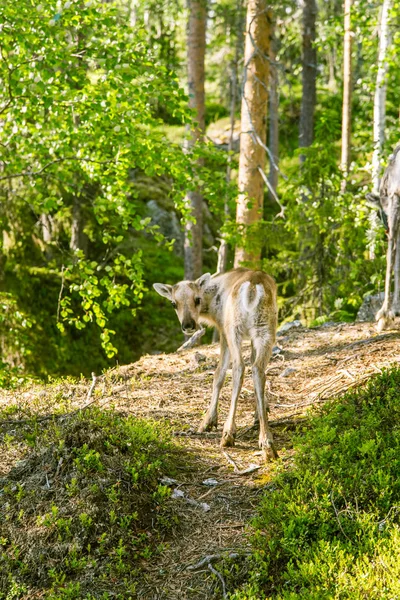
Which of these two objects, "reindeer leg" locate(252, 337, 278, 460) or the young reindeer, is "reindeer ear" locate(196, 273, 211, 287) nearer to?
the young reindeer

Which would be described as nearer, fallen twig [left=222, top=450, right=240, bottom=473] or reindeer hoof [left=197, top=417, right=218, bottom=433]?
fallen twig [left=222, top=450, right=240, bottom=473]

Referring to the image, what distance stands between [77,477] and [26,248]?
12.5 m

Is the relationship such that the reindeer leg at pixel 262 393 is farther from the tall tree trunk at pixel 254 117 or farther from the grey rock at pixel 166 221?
the grey rock at pixel 166 221

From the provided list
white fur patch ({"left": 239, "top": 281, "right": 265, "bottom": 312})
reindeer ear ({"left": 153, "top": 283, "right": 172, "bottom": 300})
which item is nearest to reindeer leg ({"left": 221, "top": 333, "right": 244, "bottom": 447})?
white fur patch ({"left": 239, "top": 281, "right": 265, "bottom": 312})

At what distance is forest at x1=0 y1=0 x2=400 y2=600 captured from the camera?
4695mm

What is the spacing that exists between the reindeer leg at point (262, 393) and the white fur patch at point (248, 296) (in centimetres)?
35

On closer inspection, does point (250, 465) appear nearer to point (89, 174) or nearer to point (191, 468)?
point (191, 468)

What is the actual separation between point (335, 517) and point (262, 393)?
1.72 m

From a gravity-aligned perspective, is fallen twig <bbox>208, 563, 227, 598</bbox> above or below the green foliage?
below

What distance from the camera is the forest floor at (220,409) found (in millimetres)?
4863

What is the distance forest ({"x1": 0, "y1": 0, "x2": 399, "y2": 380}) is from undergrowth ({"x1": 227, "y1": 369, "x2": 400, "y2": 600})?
13.1 feet

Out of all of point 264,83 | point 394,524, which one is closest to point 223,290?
point 394,524

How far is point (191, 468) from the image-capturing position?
239 inches

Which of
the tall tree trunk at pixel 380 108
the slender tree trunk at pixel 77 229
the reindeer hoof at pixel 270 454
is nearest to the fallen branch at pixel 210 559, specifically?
the reindeer hoof at pixel 270 454
